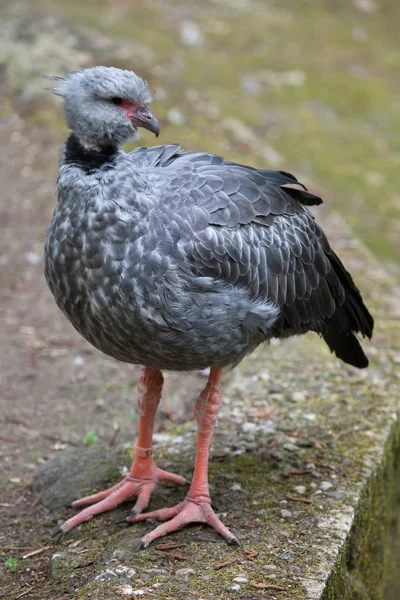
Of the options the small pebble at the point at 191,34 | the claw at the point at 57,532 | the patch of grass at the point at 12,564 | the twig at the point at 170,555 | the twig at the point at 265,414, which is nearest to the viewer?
the twig at the point at 170,555

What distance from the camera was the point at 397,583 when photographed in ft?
15.7

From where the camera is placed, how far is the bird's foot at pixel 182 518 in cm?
333

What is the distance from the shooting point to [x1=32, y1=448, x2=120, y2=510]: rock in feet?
12.8

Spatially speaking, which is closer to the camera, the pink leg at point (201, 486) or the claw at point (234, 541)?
the claw at point (234, 541)

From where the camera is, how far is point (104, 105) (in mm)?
3051

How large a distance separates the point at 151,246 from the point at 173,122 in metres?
5.03

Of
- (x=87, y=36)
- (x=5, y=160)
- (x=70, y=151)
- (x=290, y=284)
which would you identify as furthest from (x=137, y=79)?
(x=87, y=36)

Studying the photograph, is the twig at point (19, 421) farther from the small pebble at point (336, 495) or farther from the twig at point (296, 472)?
the small pebble at point (336, 495)

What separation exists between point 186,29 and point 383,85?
9.08 feet

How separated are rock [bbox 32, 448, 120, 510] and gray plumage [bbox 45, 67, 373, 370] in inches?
37.3

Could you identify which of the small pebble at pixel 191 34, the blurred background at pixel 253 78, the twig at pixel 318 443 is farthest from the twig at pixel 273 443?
the small pebble at pixel 191 34

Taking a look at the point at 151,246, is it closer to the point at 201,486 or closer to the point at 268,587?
the point at 201,486

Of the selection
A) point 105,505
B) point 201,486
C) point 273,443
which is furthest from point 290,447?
point 105,505

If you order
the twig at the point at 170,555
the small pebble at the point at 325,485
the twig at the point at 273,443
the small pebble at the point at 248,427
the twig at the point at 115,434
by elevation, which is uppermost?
the small pebble at the point at 248,427
